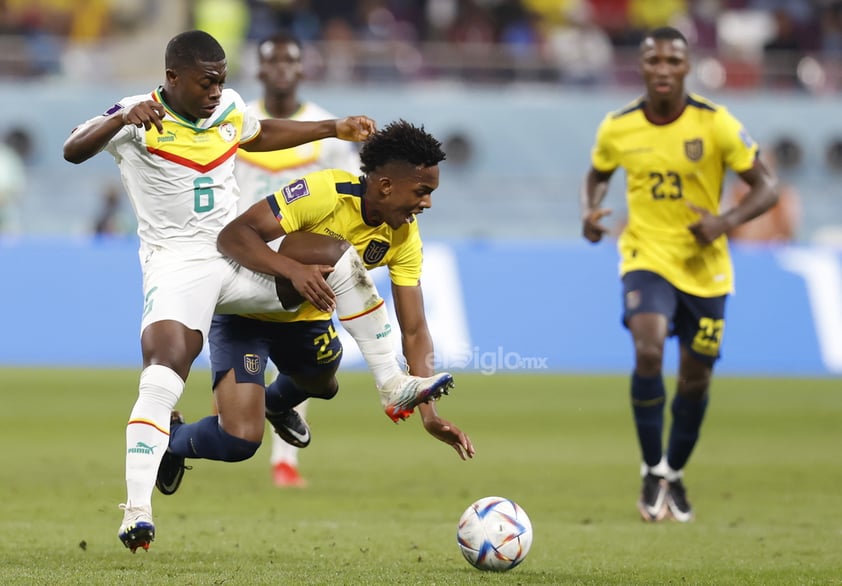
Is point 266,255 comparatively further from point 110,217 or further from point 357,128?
point 110,217

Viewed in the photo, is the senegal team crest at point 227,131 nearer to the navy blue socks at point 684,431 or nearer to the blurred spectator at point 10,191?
the navy blue socks at point 684,431

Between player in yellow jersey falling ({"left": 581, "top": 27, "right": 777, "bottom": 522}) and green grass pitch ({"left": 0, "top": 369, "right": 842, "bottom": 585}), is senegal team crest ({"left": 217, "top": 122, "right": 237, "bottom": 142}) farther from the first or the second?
player in yellow jersey falling ({"left": 581, "top": 27, "right": 777, "bottom": 522})

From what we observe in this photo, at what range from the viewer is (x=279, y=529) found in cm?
791

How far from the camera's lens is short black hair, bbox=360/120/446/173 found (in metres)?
6.89

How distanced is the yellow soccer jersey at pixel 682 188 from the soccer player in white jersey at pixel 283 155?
2018 mm

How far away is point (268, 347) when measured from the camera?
7.76 m

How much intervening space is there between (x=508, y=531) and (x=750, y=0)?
20.6 metres

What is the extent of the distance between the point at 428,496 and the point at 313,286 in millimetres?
2905

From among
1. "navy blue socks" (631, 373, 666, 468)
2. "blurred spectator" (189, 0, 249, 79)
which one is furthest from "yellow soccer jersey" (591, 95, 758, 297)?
"blurred spectator" (189, 0, 249, 79)

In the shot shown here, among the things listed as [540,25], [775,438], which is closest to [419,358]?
[775,438]

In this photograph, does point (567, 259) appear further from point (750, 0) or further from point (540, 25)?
point (750, 0)

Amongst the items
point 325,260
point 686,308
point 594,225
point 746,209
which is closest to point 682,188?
point 746,209

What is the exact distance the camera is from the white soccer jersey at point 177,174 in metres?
7.02

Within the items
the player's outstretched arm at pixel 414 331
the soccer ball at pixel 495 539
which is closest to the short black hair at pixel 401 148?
the player's outstretched arm at pixel 414 331
